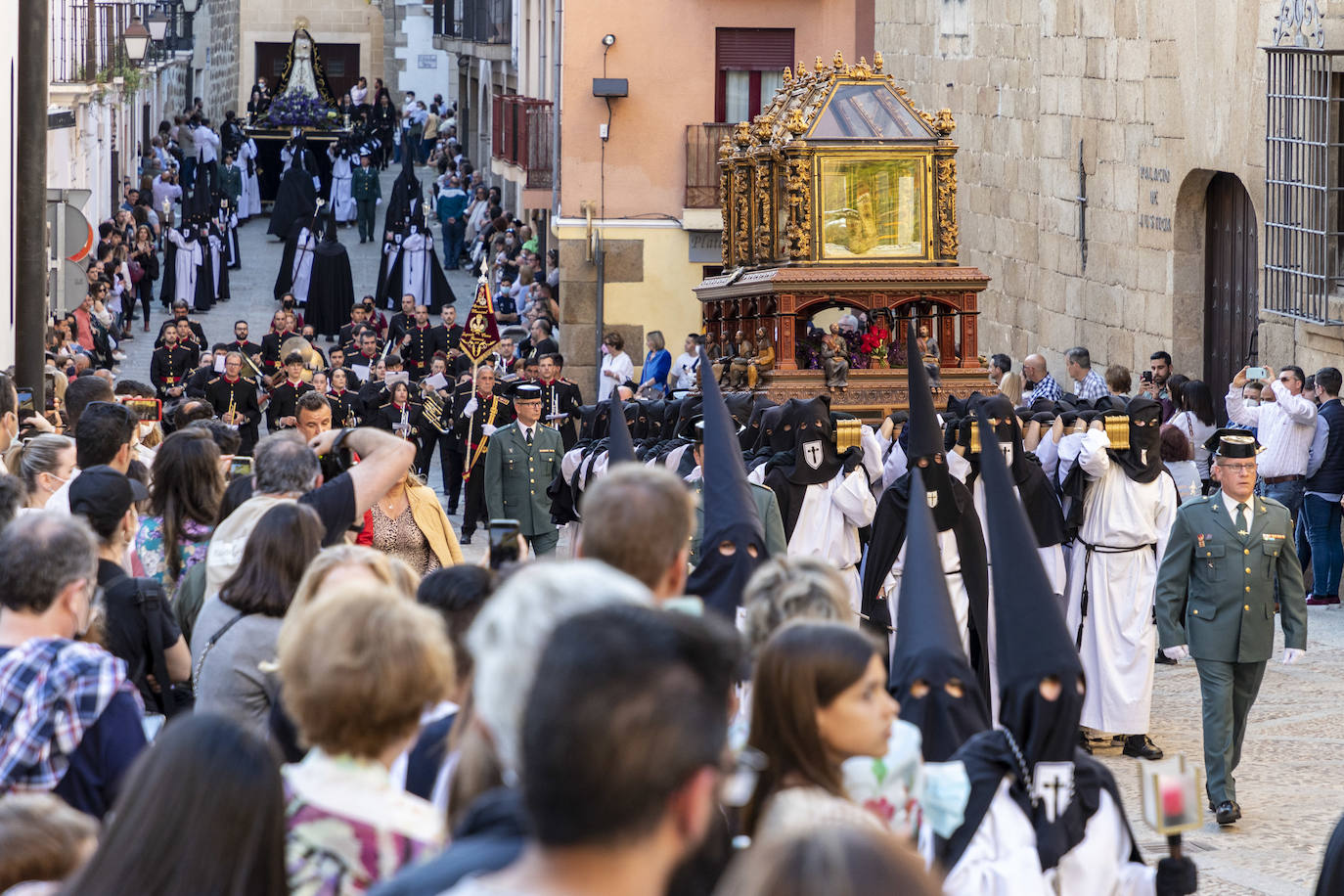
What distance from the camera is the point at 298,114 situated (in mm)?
45125

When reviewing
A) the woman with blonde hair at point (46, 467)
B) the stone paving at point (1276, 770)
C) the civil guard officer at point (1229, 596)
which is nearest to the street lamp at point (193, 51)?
the stone paving at point (1276, 770)

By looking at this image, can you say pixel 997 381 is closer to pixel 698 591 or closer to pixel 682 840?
pixel 698 591

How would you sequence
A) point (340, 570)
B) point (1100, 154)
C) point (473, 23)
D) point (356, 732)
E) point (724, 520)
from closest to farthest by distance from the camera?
point (356, 732), point (340, 570), point (724, 520), point (1100, 154), point (473, 23)

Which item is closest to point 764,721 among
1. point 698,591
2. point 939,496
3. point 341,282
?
point 698,591

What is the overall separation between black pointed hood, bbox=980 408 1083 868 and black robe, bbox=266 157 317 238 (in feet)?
105

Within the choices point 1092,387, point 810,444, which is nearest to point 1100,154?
point 1092,387

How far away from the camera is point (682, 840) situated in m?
2.55

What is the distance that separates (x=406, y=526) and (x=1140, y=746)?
420 centimetres

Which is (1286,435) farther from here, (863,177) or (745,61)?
(745,61)

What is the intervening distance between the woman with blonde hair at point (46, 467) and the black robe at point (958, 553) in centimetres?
398

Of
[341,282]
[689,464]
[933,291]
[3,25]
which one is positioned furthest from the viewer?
[341,282]

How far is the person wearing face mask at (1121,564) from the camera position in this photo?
10.6 metres

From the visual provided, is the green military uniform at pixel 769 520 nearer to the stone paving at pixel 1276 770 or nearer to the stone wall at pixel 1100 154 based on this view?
the stone paving at pixel 1276 770

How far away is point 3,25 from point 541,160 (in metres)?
11.7
